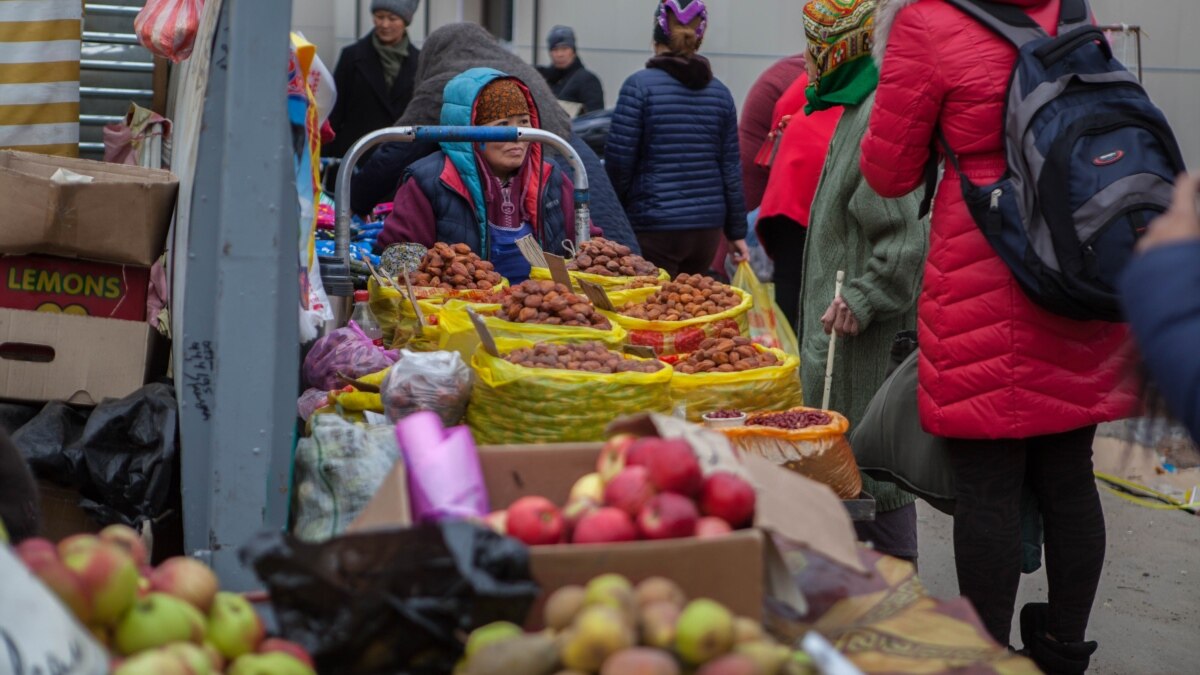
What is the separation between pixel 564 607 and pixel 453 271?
2985 millimetres

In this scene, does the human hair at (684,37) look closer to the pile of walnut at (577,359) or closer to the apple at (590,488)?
the pile of walnut at (577,359)

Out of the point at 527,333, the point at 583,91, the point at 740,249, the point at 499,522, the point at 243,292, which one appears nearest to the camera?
the point at 499,522

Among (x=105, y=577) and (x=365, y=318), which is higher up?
(x=105, y=577)

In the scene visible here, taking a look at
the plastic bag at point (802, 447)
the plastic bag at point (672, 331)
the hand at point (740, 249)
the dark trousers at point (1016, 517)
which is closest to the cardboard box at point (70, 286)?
the plastic bag at point (672, 331)

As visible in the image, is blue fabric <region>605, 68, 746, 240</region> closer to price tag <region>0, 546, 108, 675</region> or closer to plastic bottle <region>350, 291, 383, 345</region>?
plastic bottle <region>350, 291, 383, 345</region>

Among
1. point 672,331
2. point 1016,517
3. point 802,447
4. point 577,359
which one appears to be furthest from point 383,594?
point 1016,517

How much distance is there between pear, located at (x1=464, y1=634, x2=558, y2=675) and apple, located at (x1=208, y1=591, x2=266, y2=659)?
0.35 metres

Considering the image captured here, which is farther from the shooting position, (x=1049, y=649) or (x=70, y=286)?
(x=1049, y=649)

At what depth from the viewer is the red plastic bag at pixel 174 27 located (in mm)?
3941

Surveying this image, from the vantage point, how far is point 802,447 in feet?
11.5

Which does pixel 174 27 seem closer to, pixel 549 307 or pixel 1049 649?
pixel 549 307

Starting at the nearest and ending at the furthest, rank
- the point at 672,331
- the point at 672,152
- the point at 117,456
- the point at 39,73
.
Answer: the point at 117,456
the point at 672,331
the point at 39,73
the point at 672,152

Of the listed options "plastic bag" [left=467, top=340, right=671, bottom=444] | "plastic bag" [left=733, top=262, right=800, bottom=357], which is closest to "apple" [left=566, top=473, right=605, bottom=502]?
"plastic bag" [left=467, top=340, right=671, bottom=444]

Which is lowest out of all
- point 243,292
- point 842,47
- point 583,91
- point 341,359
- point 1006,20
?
point 583,91
